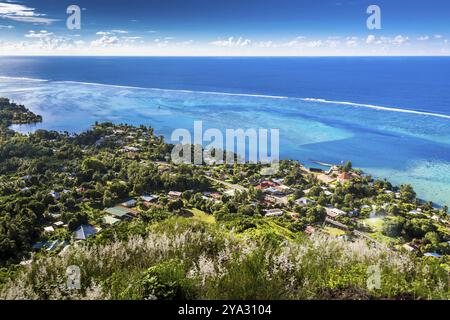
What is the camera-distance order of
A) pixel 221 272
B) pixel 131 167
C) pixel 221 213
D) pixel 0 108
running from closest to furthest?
pixel 221 272
pixel 221 213
pixel 131 167
pixel 0 108

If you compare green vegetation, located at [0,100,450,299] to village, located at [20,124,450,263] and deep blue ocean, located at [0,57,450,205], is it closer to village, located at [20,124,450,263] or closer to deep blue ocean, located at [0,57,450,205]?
village, located at [20,124,450,263]

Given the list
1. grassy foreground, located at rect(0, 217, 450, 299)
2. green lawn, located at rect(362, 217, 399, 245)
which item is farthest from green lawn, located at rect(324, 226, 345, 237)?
grassy foreground, located at rect(0, 217, 450, 299)

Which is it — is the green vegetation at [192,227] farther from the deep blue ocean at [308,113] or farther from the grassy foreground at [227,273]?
the deep blue ocean at [308,113]

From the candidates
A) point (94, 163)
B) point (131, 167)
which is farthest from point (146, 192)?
point (94, 163)

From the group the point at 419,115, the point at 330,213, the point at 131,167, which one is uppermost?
the point at 419,115

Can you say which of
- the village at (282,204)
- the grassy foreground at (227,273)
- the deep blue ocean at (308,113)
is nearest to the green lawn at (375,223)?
the village at (282,204)

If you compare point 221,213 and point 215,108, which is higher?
point 215,108
